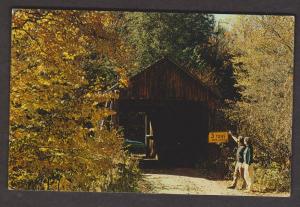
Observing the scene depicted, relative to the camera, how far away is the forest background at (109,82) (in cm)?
1388

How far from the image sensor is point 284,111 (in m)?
13.8

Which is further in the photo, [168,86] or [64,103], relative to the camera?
[64,103]

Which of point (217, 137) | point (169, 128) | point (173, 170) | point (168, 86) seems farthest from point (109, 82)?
point (217, 137)

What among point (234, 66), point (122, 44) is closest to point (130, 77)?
point (122, 44)

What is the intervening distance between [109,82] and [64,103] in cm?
63

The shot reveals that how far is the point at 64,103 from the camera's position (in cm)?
1405

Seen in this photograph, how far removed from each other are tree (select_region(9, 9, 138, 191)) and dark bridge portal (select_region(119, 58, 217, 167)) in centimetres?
24

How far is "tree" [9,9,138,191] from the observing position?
1395 centimetres

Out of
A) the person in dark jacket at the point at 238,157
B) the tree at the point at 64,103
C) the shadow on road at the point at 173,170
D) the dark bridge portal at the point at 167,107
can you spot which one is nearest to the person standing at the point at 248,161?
the person in dark jacket at the point at 238,157

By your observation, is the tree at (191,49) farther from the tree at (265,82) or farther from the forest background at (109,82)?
the tree at (265,82)

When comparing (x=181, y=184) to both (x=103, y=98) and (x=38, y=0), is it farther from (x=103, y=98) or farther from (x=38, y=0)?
(x=38, y=0)

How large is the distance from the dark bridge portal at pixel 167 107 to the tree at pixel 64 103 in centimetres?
24

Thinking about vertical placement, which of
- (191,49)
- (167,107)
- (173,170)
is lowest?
(173,170)

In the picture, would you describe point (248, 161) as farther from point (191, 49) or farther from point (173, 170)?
point (191, 49)
